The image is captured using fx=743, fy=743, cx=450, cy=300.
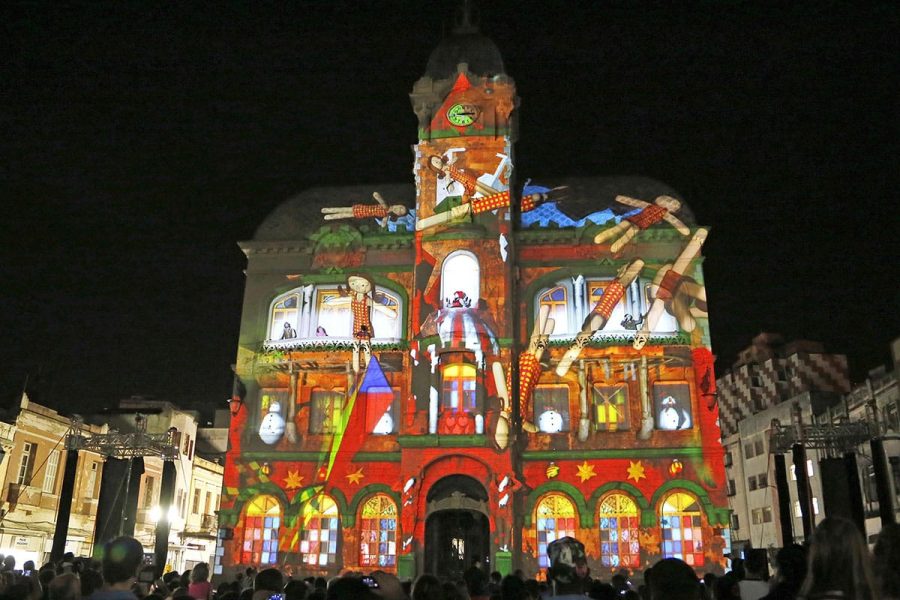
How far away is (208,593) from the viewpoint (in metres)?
12.8

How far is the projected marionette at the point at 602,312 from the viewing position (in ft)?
107

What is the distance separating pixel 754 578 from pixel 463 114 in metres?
29.9

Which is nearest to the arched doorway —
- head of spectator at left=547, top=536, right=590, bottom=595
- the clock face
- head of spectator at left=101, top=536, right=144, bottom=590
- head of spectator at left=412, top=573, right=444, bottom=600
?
the clock face

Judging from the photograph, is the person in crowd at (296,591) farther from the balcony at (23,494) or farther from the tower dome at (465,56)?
the tower dome at (465,56)

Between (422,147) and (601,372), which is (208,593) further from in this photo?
(422,147)

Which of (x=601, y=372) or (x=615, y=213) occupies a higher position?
(x=615, y=213)

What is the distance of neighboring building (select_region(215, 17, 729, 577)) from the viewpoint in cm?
3058

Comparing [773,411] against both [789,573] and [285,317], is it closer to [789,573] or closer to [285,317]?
[285,317]

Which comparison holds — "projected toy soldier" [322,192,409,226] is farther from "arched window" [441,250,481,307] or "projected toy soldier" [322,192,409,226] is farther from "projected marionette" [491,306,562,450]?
"projected marionette" [491,306,562,450]

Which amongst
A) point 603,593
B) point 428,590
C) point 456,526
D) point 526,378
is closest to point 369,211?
point 526,378

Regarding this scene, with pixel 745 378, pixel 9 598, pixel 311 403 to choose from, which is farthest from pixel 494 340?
pixel 745 378

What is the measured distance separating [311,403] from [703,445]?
17269 mm

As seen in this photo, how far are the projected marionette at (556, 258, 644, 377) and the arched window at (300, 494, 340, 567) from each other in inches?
456

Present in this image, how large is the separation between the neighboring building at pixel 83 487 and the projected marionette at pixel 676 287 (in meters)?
22.4
